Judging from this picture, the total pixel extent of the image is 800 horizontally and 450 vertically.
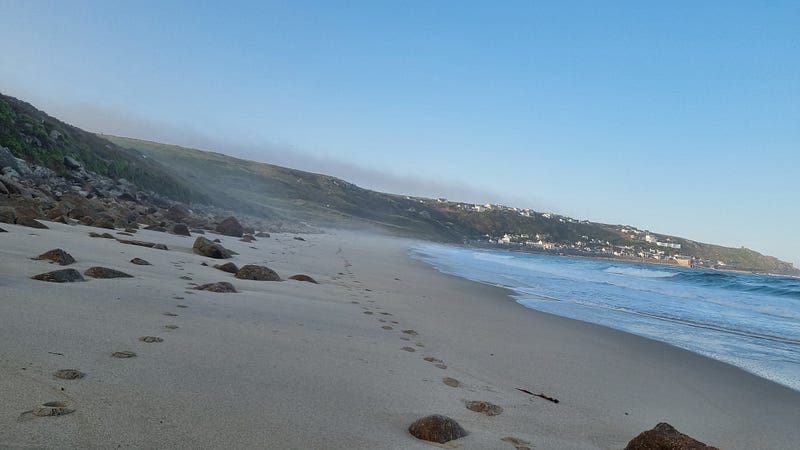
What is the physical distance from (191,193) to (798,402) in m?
32.3

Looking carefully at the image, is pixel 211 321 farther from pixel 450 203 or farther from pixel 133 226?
pixel 450 203

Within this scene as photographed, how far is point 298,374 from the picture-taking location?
3.46 m

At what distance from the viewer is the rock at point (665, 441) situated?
2.65 meters

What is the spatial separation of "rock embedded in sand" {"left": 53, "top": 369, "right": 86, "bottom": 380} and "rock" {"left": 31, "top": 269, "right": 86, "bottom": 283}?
2.47 meters

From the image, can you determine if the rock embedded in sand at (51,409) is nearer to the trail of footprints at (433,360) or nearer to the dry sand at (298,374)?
the dry sand at (298,374)

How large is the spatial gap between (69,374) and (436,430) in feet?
6.39

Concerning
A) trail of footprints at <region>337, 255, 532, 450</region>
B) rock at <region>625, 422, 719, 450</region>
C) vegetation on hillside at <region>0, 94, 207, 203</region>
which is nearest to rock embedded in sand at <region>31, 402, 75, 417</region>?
trail of footprints at <region>337, 255, 532, 450</region>

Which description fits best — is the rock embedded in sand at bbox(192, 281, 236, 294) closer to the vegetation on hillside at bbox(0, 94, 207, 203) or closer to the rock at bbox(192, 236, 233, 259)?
the rock at bbox(192, 236, 233, 259)

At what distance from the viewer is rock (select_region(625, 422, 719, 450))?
2652mm

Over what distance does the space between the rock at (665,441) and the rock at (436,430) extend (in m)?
0.99

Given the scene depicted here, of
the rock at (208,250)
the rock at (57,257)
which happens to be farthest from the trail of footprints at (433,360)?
the rock at (57,257)

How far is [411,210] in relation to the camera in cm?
11669

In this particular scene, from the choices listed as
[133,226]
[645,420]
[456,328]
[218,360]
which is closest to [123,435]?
[218,360]

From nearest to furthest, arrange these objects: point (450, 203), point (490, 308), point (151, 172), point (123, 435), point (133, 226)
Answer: point (123, 435) < point (490, 308) < point (133, 226) < point (151, 172) < point (450, 203)
